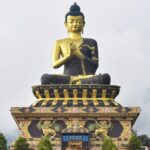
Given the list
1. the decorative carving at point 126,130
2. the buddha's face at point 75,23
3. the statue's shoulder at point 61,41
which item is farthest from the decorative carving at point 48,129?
the buddha's face at point 75,23

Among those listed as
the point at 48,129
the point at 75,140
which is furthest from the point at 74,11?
the point at 75,140

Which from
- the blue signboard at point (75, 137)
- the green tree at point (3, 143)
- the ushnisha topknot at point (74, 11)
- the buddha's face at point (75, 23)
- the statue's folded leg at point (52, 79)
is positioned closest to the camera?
the green tree at point (3, 143)

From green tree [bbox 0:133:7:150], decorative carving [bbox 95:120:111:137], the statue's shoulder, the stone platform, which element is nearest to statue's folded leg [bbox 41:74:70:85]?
the stone platform

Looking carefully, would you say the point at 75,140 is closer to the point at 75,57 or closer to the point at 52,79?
the point at 52,79

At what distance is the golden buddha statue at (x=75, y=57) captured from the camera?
22.2 meters

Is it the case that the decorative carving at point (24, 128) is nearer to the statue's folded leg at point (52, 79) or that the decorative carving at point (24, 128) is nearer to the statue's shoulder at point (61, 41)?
the statue's folded leg at point (52, 79)

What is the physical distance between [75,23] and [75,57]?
162cm

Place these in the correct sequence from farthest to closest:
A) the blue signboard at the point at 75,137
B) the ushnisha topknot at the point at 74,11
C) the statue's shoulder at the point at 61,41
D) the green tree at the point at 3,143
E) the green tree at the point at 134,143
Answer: the ushnisha topknot at the point at 74,11
the statue's shoulder at the point at 61,41
the blue signboard at the point at 75,137
the green tree at the point at 134,143
the green tree at the point at 3,143

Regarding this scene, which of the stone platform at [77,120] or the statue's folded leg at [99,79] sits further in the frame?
the statue's folded leg at [99,79]

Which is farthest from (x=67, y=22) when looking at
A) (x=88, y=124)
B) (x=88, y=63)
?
(x=88, y=124)

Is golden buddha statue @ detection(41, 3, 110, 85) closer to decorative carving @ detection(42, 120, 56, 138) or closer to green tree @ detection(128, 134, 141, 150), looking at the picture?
decorative carving @ detection(42, 120, 56, 138)

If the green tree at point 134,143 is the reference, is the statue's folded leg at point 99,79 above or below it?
above

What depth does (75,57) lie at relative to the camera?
23281mm

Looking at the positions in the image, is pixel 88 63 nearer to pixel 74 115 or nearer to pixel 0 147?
pixel 74 115
